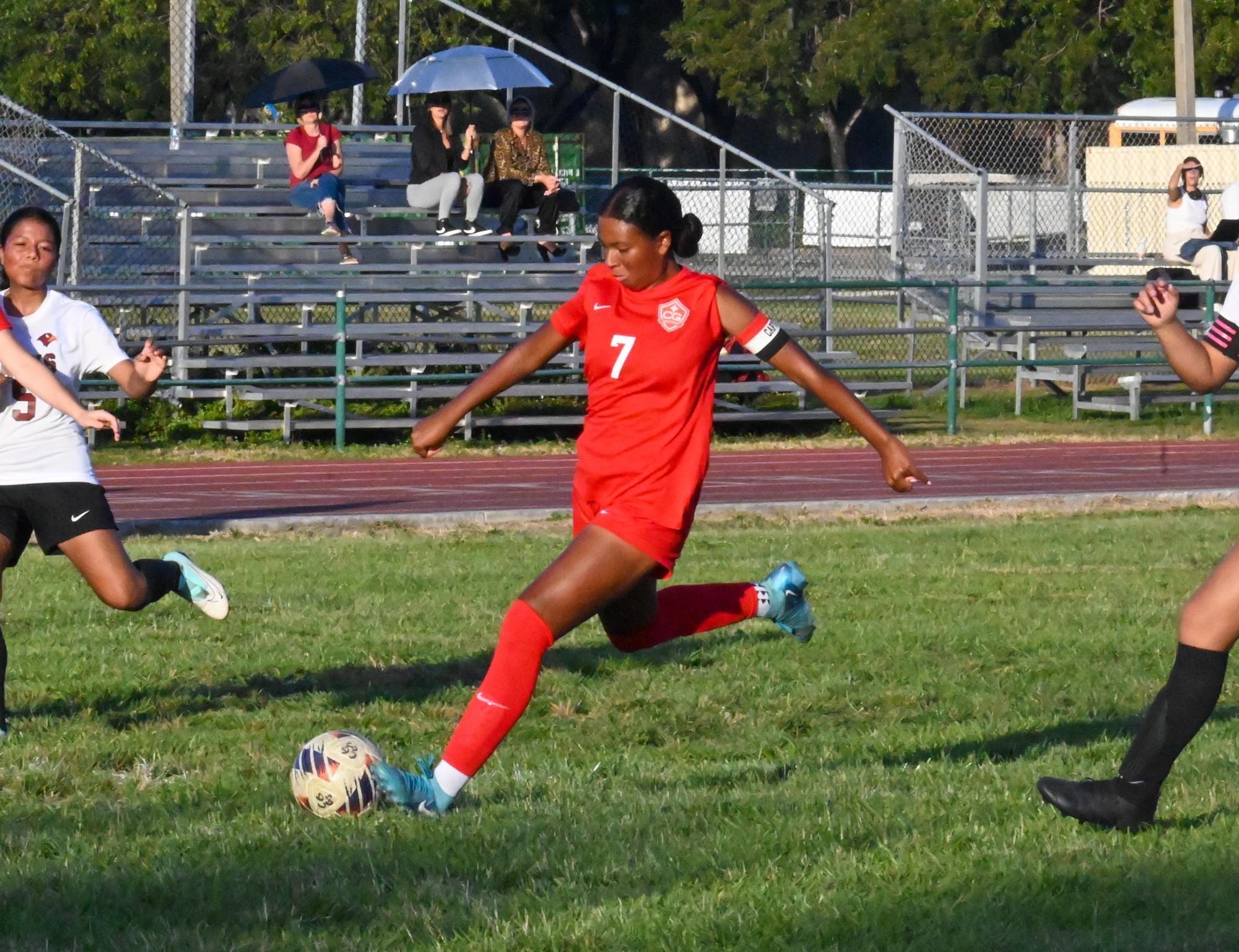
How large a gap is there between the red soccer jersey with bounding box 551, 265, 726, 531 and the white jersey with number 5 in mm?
2045

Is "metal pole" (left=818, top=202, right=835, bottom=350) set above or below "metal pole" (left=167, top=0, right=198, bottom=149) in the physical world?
below

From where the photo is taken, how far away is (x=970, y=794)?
18.6 ft

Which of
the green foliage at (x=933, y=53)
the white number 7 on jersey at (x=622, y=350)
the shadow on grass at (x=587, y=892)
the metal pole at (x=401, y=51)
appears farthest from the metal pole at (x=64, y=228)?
the green foliage at (x=933, y=53)

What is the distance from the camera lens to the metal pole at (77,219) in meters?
19.0

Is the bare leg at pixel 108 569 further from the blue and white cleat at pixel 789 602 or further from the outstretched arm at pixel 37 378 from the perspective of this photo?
the blue and white cleat at pixel 789 602

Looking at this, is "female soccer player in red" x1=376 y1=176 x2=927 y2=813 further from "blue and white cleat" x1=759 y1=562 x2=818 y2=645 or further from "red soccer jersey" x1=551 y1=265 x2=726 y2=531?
"blue and white cleat" x1=759 y1=562 x2=818 y2=645

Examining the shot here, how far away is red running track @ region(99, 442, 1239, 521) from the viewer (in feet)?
47.5

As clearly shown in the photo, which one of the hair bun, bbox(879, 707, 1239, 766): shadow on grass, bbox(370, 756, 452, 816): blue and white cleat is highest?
the hair bun

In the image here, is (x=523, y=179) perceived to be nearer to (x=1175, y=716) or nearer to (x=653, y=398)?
(x=653, y=398)

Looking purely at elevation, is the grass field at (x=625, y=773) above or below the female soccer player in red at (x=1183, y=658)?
below

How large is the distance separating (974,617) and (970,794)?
3675 mm

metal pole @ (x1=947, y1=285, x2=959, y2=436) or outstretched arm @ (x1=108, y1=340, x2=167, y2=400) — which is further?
metal pole @ (x1=947, y1=285, x2=959, y2=436)

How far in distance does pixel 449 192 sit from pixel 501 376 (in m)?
16.1

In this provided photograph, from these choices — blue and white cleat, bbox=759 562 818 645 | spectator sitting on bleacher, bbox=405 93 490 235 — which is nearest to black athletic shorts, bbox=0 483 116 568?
blue and white cleat, bbox=759 562 818 645
